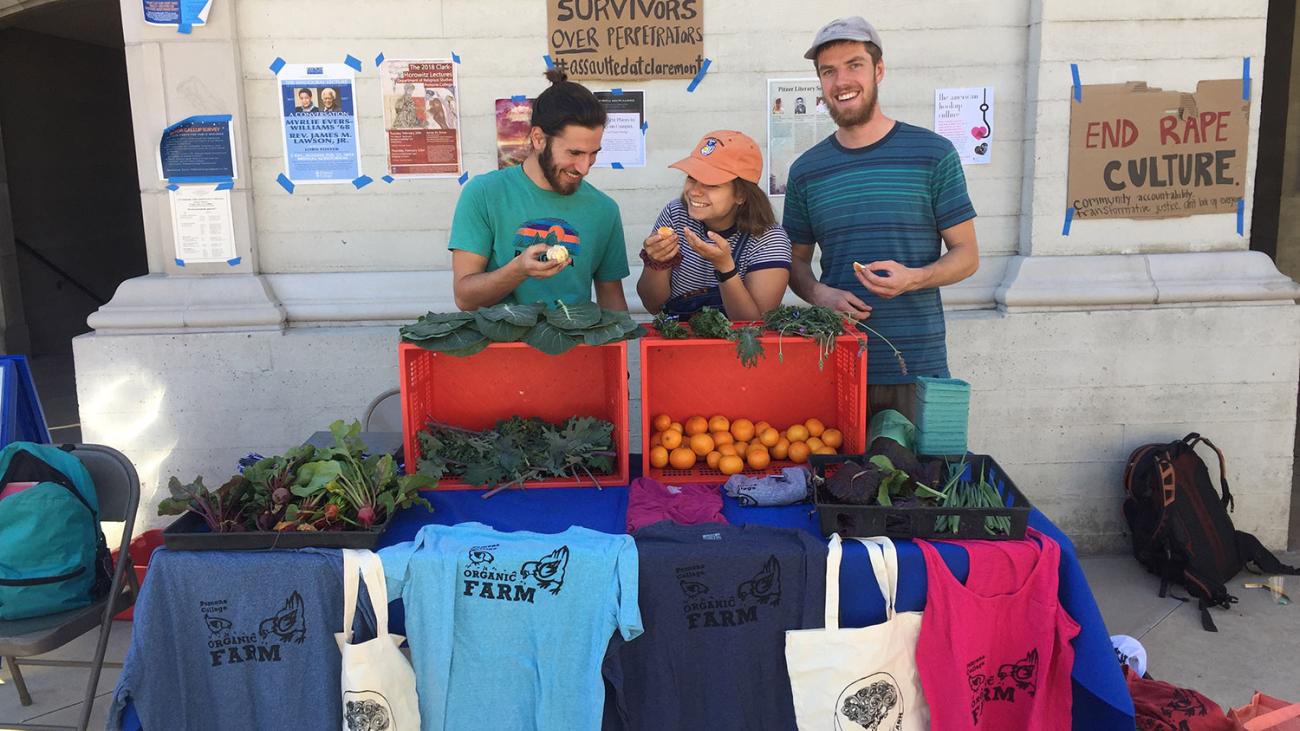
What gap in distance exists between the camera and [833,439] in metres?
3.12

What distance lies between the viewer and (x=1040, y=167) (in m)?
4.95

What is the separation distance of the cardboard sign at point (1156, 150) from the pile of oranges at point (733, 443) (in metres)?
2.75

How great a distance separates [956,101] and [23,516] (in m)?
4.58

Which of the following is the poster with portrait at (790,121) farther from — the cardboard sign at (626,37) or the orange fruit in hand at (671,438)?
the orange fruit in hand at (671,438)

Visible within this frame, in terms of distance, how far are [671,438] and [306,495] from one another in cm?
115

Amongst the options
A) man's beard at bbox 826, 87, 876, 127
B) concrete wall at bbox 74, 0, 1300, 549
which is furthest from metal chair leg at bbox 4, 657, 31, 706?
man's beard at bbox 826, 87, 876, 127

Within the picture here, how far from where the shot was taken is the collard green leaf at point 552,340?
2.81m

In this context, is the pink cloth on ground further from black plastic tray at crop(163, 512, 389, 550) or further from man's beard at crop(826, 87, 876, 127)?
man's beard at crop(826, 87, 876, 127)

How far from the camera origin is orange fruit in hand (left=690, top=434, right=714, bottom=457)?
3096mm

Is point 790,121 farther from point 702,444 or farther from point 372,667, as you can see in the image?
point 372,667

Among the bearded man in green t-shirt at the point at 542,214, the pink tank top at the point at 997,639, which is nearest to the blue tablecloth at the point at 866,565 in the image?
the pink tank top at the point at 997,639

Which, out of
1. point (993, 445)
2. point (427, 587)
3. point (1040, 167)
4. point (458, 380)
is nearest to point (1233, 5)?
point (1040, 167)

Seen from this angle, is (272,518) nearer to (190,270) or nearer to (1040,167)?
(190,270)

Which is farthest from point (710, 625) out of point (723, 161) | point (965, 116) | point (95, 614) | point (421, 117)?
point (965, 116)
